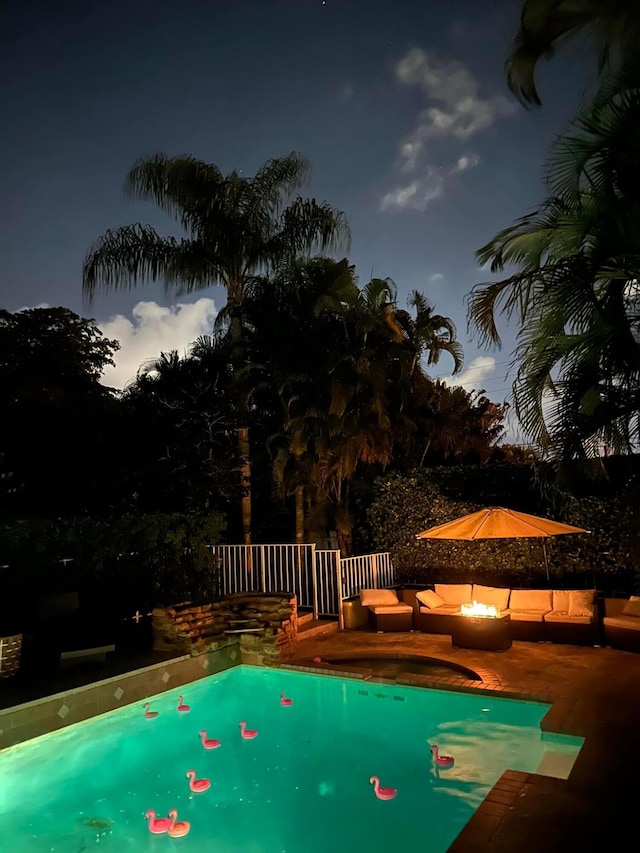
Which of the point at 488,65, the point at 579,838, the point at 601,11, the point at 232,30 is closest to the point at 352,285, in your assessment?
the point at 232,30

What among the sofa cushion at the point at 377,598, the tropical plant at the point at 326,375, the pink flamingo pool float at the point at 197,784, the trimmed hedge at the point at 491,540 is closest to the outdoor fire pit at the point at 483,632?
the sofa cushion at the point at 377,598

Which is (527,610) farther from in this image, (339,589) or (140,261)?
(140,261)

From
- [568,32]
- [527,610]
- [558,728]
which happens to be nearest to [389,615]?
[527,610]

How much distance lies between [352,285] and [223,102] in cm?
470

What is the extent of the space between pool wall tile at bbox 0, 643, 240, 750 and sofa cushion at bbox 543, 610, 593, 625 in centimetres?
477

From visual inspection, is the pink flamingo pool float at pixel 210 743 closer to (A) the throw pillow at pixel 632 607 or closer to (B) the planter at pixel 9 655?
(B) the planter at pixel 9 655

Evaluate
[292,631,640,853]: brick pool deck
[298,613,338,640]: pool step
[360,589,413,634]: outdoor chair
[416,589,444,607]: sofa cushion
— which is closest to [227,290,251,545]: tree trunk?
[298,613,338,640]: pool step

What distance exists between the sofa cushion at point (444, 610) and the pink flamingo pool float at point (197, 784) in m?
5.11

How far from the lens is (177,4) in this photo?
336 inches

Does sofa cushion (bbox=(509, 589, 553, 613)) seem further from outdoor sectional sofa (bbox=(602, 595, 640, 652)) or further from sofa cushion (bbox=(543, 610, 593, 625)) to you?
outdoor sectional sofa (bbox=(602, 595, 640, 652))

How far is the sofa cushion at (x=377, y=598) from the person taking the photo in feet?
34.9

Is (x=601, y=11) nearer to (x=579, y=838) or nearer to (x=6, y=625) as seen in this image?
(x=579, y=838)

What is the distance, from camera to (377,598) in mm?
10688

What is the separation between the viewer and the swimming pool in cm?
492
